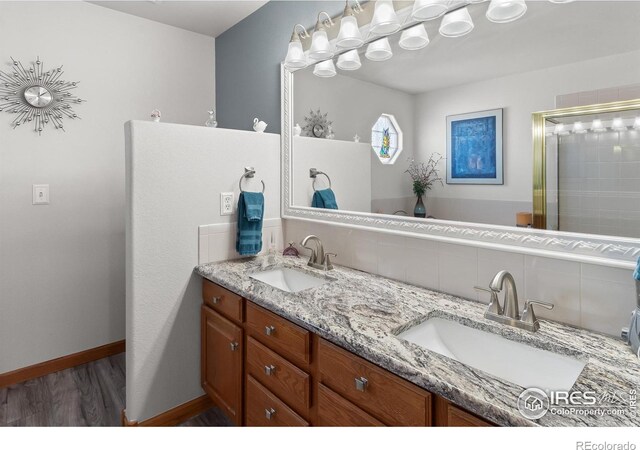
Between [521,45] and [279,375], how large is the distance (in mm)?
1443

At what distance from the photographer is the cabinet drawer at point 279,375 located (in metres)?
1.26

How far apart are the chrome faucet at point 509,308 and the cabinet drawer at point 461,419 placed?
0.40 m

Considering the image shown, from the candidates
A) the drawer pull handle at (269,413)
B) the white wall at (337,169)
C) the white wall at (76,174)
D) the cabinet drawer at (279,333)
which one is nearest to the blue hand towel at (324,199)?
the white wall at (337,169)

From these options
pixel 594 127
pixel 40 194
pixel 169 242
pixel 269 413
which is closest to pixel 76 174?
pixel 40 194

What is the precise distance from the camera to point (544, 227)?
1.20 metres

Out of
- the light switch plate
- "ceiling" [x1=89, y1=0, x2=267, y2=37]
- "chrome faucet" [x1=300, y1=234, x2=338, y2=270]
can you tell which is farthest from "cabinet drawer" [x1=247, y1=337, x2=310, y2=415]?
"ceiling" [x1=89, y1=0, x2=267, y2=37]

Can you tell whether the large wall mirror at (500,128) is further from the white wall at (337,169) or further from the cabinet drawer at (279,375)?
the cabinet drawer at (279,375)

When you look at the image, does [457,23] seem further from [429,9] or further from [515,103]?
[515,103]

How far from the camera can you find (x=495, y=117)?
1.29m

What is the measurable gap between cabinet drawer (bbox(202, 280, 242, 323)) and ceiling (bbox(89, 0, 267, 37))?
1.82 m

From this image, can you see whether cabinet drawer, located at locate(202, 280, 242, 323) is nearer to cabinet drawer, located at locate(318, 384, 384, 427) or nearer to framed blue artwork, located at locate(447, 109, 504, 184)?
cabinet drawer, located at locate(318, 384, 384, 427)

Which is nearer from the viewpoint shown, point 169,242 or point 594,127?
point 594,127

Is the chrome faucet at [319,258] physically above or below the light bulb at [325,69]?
below

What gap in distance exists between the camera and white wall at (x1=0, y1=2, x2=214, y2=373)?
2213mm
